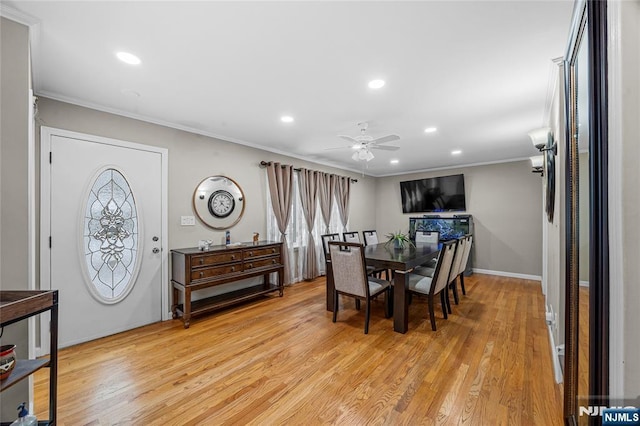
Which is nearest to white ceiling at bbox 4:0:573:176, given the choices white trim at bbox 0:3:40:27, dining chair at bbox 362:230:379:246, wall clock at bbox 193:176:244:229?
white trim at bbox 0:3:40:27

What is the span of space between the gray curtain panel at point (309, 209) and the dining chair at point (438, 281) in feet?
7.63

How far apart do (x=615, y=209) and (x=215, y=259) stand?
136 inches

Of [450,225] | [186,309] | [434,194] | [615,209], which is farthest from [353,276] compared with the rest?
[434,194]

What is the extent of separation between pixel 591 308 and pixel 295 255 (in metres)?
4.62

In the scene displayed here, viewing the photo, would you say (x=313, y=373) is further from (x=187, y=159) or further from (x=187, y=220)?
(x=187, y=159)

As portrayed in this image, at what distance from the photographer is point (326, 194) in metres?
5.74

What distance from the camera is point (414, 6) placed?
4.97 ft

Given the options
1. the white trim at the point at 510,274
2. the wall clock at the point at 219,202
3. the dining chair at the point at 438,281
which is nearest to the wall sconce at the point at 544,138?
the dining chair at the point at 438,281

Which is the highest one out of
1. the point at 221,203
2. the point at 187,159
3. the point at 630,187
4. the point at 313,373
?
the point at 187,159

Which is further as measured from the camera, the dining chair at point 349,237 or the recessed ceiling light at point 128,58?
the dining chair at point 349,237

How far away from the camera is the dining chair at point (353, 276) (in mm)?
2877

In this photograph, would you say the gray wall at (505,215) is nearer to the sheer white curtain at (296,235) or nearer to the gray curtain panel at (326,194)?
the gray curtain panel at (326,194)

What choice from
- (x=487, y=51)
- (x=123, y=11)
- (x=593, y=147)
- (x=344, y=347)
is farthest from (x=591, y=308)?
(x=123, y=11)

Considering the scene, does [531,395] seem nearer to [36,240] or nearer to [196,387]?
[196,387]
